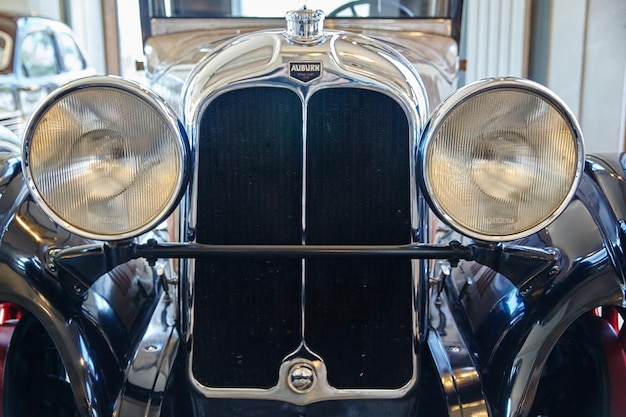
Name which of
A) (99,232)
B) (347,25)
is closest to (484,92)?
(99,232)

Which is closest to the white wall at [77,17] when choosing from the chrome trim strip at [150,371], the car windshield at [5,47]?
the car windshield at [5,47]

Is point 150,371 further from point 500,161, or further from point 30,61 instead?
point 30,61

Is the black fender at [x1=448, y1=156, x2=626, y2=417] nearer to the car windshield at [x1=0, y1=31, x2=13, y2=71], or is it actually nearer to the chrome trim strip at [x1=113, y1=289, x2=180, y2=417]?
the chrome trim strip at [x1=113, y1=289, x2=180, y2=417]

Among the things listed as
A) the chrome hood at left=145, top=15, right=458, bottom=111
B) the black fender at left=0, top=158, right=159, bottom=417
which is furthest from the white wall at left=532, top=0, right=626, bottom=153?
the black fender at left=0, top=158, right=159, bottom=417

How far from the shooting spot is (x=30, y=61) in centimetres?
493

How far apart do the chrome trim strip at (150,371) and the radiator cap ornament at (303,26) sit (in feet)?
2.18

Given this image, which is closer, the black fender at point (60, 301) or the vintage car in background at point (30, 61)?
the black fender at point (60, 301)

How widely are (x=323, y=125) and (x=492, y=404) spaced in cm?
62

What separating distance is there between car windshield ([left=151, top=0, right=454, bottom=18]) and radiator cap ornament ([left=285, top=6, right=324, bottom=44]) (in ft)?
2.67

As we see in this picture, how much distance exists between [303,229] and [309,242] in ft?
0.10

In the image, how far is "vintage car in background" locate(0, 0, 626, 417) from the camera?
3.66 ft

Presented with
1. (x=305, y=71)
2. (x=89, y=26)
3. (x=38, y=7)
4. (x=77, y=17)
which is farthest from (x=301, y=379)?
(x=38, y=7)

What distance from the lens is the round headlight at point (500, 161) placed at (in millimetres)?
1098

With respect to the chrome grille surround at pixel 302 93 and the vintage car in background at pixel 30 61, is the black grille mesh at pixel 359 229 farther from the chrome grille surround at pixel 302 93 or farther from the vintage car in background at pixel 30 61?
the vintage car in background at pixel 30 61
